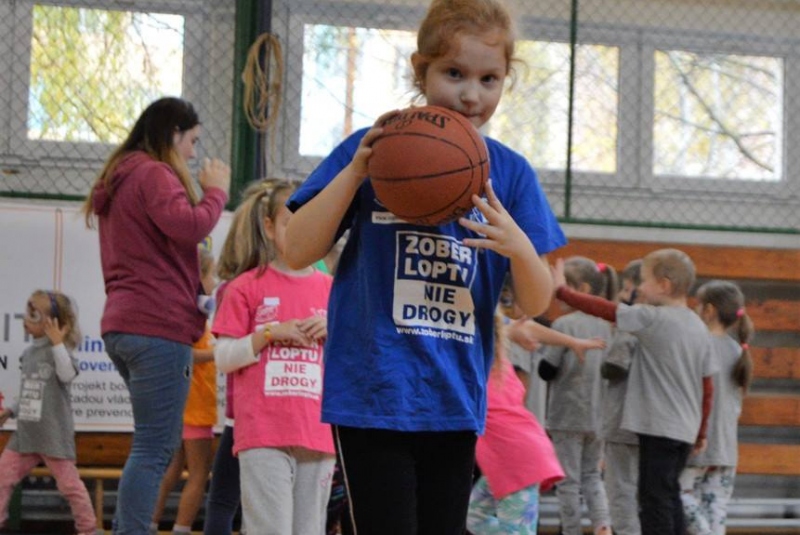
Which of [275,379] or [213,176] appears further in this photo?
[213,176]

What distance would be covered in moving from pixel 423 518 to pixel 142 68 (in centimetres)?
555

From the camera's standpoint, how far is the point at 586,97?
8062 millimetres

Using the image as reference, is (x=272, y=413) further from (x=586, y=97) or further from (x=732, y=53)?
(x=732, y=53)

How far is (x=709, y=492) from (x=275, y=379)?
312 centimetres

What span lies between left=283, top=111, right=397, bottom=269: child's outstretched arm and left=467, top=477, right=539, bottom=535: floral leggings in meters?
2.10

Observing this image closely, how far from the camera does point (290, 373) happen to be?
4.25 meters

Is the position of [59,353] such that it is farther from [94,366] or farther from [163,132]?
[163,132]

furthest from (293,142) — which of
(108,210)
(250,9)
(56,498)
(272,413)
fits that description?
(272,413)

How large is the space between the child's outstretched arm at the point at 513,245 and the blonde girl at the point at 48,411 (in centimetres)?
401

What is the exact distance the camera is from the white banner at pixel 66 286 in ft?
21.4

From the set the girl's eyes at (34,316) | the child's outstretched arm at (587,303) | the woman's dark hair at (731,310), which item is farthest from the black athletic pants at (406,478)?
the woman's dark hair at (731,310)

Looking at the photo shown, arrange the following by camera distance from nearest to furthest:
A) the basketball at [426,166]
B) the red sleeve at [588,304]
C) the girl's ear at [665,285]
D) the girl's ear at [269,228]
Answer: the basketball at [426,166]
the girl's ear at [269,228]
the red sleeve at [588,304]
the girl's ear at [665,285]

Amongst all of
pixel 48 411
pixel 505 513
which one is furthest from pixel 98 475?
pixel 505 513

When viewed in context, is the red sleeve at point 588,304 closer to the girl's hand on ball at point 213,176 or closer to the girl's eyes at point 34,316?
the girl's hand on ball at point 213,176
